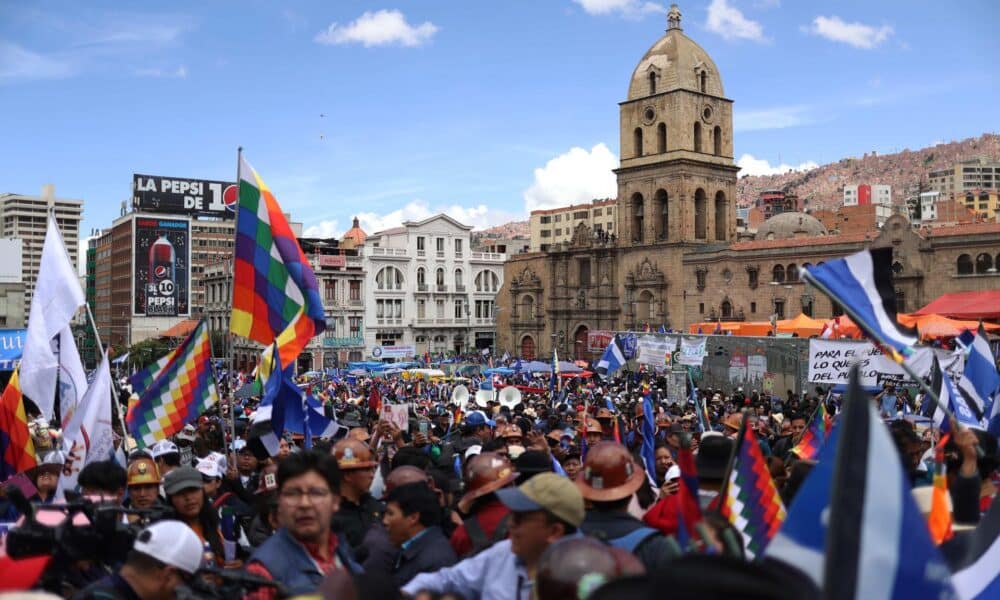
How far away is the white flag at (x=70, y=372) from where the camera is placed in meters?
9.08

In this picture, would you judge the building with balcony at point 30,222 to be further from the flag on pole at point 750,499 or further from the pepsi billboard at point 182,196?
the flag on pole at point 750,499

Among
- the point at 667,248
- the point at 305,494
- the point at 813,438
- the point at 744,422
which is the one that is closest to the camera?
the point at 744,422

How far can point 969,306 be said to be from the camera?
3794 centimetres

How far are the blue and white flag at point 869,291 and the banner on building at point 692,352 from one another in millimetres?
22526

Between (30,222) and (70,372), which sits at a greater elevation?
(30,222)

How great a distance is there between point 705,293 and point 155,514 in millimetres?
54740

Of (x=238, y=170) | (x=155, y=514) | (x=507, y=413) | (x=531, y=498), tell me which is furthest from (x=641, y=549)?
(x=507, y=413)

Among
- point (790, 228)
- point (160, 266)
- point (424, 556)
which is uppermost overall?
point (160, 266)

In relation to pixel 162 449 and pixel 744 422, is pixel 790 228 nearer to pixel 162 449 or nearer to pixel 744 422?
pixel 162 449

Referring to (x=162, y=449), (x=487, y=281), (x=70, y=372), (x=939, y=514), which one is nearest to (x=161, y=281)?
(x=487, y=281)

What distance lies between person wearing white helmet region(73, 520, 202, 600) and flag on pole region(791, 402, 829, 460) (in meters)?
6.43

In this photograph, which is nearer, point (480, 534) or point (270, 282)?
point (480, 534)

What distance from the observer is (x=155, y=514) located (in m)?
4.62

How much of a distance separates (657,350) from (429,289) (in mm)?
44057
